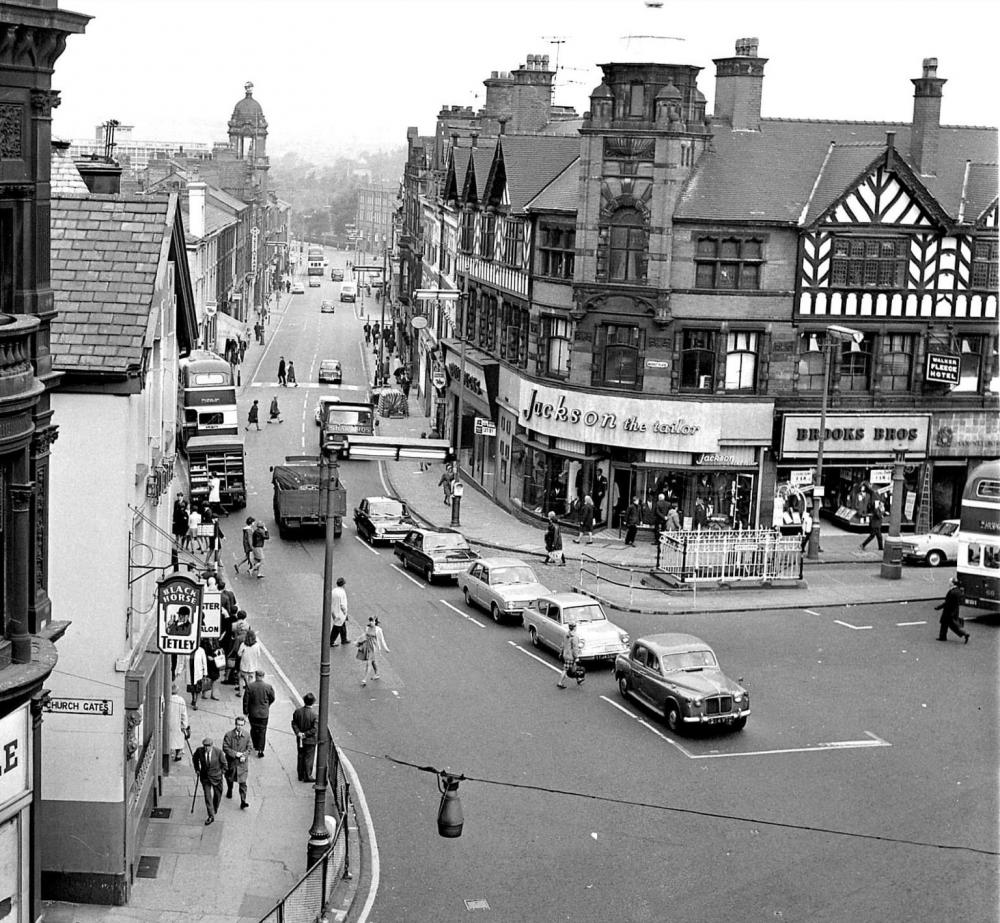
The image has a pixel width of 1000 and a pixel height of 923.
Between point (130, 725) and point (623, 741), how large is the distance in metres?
10.3

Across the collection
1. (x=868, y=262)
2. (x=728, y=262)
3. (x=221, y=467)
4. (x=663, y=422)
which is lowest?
(x=221, y=467)

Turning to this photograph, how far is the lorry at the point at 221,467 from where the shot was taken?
167 ft

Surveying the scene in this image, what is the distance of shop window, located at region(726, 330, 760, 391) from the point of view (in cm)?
4700

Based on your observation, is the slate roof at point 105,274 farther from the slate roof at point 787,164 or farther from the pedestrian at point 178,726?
the slate roof at point 787,164

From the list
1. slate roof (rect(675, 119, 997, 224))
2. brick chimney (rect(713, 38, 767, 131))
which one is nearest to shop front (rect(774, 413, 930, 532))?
slate roof (rect(675, 119, 997, 224))

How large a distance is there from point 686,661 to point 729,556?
1280 centimetres

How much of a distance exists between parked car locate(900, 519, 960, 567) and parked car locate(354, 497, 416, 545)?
49.5ft

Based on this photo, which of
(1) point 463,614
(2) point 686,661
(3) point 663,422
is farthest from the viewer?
(3) point 663,422

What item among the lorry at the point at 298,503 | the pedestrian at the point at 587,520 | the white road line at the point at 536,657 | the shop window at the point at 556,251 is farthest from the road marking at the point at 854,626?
the shop window at the point at 556,251

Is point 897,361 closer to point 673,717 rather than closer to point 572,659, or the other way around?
point 572,659

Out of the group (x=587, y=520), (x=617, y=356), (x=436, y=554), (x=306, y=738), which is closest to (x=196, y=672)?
(x=306, y=738)

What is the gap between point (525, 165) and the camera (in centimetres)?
5566

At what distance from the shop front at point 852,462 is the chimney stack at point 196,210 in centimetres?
4882

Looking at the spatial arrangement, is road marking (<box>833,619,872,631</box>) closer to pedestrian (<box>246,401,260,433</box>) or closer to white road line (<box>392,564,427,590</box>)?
white road line (<box>392,564,427,590</box>)
